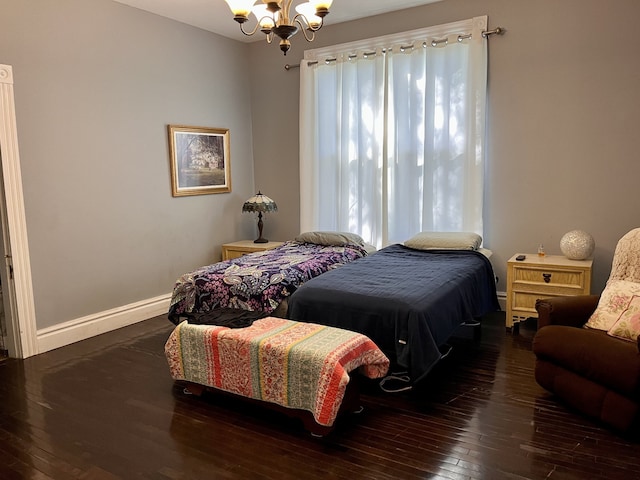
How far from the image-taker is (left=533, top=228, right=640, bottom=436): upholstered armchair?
2395 millimetres

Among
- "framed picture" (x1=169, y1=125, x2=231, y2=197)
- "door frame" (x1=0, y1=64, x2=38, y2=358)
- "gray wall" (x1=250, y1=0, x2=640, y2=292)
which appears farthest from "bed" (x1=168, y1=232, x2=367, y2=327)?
"gray wall" (x1=250, y1=0, x2=640, y2=292)

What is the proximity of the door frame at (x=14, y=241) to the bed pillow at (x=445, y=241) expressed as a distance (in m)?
3.13

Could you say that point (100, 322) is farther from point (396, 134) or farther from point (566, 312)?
point (566, 312)

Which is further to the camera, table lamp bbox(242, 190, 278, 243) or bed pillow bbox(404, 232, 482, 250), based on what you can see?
table lamp bbox(242, 190, 278, 243)

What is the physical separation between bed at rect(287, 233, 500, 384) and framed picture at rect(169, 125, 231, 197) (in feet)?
6.90

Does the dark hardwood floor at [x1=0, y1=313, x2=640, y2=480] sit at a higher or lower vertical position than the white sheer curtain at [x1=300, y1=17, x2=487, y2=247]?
lower

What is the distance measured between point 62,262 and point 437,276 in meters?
2.96

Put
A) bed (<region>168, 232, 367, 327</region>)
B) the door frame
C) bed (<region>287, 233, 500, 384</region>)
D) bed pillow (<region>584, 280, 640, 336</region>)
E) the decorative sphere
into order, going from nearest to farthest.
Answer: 1. bed pillow (<region>584, 280, 640, 336</region>)
2. bed (<region>287, 233, 500, 384</region>)
3. bed (<region>168, 232, 367, 327</region>)
4. the door frame
5. the decorative sphere

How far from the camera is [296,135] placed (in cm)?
550

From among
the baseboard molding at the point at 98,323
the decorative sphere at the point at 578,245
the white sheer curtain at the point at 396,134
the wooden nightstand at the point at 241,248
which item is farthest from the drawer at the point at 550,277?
the baseboard molding at the point at 98,323

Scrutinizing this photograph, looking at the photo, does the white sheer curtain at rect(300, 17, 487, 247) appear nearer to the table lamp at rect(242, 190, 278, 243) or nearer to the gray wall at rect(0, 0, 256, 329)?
the table lamp at rect(242, 190, 278, 243)

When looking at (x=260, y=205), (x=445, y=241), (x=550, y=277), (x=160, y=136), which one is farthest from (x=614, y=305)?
(x=160, y=136)

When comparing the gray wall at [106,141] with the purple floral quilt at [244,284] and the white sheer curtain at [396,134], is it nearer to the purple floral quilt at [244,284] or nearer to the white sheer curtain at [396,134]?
the purple floral quilt at [244,284]

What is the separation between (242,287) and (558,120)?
2.97 metres
